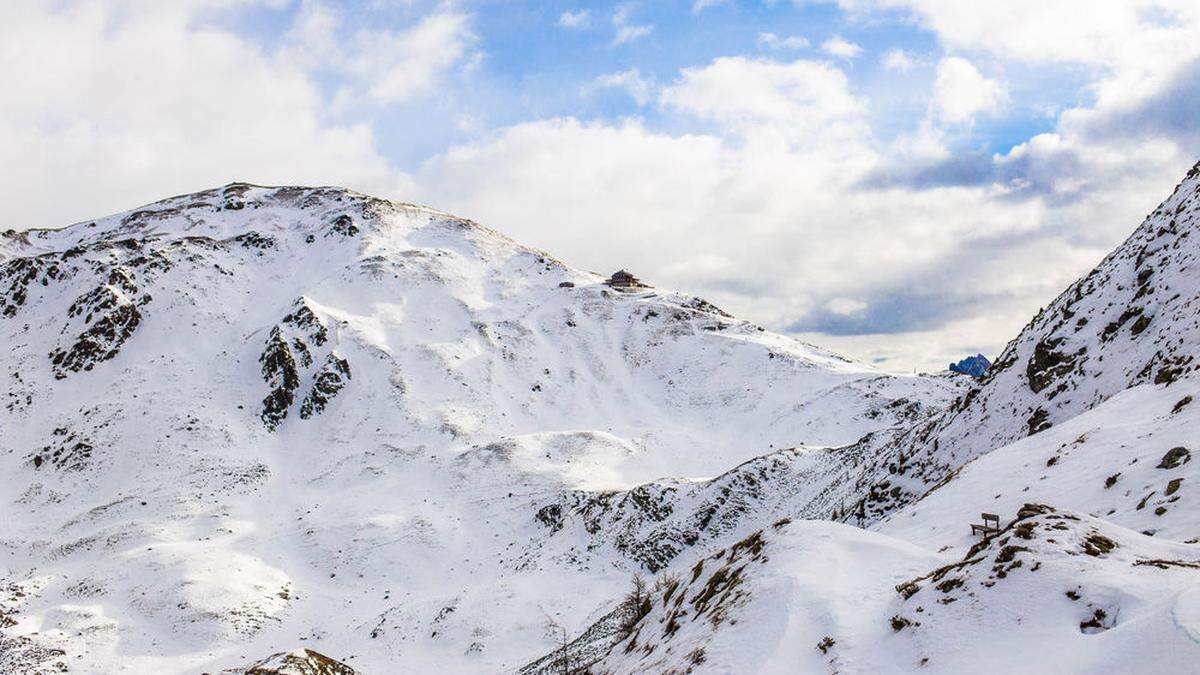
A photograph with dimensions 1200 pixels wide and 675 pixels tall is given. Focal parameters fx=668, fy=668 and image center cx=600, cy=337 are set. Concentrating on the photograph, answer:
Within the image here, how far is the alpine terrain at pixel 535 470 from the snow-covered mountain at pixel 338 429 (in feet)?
1.13

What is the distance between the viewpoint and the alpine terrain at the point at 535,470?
1377cm

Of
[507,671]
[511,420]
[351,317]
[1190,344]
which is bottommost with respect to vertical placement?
[507,671]

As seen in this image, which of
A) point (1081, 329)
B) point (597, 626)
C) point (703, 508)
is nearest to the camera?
point (1081, 329)

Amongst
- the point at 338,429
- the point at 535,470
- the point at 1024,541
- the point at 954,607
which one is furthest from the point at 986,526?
the point at 338,429

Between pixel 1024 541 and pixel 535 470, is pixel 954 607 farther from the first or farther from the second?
pixel 535 470

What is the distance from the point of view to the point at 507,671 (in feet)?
123

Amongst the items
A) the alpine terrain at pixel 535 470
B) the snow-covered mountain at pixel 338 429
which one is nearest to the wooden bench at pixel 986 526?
the alpine terrain at pixel 535 470

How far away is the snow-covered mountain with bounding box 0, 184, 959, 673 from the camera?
45844 millimetres

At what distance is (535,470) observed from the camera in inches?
2579

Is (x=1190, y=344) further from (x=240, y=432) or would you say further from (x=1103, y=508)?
(x=240, y=432)

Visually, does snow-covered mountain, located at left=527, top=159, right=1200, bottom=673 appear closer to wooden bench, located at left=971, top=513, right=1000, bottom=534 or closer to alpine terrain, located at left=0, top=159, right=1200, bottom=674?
alpine terrain, located at left=0, top=159, right=1200, bottom=674

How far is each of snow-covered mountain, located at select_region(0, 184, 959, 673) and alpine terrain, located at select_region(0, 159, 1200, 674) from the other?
34 centimetres

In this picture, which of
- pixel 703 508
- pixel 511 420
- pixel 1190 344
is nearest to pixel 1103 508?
pixel 1190 344

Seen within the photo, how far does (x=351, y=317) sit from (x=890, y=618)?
88021 mm
